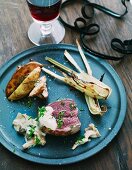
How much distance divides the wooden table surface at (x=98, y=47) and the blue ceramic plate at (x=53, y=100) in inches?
0.8

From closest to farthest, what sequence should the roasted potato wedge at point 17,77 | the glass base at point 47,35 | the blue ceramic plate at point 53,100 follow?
the blue ceramic plate at point 53,100
the roasted potato wedge at point 17,77
the glass base at point 47,35

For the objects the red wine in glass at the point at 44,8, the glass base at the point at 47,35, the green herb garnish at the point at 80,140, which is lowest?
the green herb garnish at the point at 80,140

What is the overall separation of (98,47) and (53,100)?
0.26 metres

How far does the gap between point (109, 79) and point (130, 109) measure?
10 cm

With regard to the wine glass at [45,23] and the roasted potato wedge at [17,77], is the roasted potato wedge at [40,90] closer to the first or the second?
the roasted potato wedge at [17,77]

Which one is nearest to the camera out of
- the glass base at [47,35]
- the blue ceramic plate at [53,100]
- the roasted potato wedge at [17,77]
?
the blue ceramic plate at [53,100]

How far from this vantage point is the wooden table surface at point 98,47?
89cm

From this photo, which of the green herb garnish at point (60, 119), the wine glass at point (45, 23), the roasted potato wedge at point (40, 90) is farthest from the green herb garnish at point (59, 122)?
the wine glass at point (45, 23)

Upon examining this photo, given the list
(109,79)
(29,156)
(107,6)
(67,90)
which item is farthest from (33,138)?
(107,6)

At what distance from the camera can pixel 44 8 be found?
104 centimetres

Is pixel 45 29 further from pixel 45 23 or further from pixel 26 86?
pixel 26 86

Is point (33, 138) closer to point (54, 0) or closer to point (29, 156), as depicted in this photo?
point (29, 156)

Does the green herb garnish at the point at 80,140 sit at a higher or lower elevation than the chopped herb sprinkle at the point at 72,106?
lower

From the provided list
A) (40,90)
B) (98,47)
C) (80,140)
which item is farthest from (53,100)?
(98,47)
